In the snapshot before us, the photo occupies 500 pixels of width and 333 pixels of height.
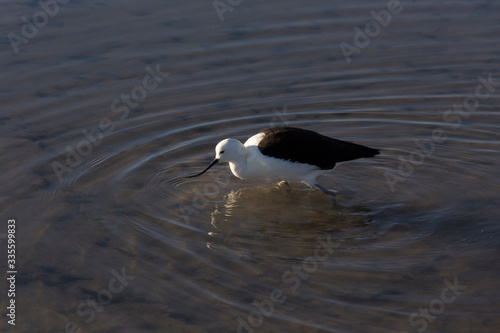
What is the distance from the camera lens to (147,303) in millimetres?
6797

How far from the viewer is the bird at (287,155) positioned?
27.8 ft

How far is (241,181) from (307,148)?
121 cm

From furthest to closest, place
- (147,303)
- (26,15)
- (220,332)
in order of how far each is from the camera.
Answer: (26,15) < (147,303) < (220,332)

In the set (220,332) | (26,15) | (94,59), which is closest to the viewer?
(220,332)

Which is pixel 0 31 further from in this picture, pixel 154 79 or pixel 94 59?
pixel 154 79

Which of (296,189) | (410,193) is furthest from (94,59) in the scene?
(410,193)

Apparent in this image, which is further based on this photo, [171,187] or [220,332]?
[171,187]

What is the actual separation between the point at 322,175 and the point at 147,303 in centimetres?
336
